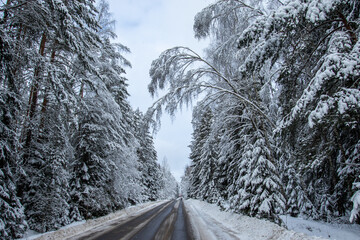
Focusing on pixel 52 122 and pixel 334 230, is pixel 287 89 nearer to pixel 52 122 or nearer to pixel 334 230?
pixel 334 230

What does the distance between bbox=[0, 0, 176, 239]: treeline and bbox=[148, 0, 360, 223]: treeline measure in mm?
3307

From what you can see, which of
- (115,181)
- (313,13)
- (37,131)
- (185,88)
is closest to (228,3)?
(185,88)

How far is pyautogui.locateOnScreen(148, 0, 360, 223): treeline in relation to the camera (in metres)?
4.09

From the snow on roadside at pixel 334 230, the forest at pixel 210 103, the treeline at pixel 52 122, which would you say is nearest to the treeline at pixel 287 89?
the forest at pixel 210 103

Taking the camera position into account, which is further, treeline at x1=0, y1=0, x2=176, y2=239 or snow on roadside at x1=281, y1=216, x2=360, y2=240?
snow on roadside at x1=281, y1=216, x2=360, y2=240

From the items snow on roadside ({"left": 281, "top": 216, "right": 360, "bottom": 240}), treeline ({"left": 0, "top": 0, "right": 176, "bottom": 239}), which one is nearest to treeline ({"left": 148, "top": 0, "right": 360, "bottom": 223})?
snow on roadside ({"left": 281, "top": 216, "right": 360, "bottom": 240})

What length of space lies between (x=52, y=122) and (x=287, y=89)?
28.0ft

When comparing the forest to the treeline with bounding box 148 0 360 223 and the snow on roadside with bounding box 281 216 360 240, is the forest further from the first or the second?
the snow on roadside with bounding box 281 216 360 240

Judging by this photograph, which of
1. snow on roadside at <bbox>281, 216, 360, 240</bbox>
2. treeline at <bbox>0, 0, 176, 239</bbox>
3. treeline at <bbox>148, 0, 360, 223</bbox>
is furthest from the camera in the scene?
snow on roadside at <bbox>281, 216, 360, 240</bbox>

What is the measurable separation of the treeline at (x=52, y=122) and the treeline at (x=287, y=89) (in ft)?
10.9

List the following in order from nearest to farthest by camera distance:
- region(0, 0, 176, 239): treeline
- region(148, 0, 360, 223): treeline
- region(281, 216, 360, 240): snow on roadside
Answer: region(148, 0, 360, 223): treeline < region(0, 0, 176, 239): treeline < region(281, 216, 360, 240): snow on roadside

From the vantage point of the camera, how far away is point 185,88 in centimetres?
798

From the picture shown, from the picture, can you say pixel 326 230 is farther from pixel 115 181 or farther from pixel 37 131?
pixel 37 131

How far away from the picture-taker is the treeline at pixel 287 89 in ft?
13.4
